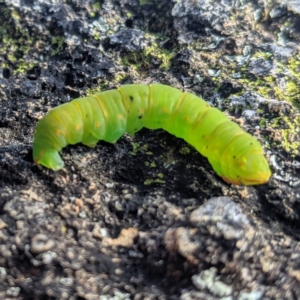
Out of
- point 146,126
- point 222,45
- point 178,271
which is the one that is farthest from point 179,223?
point 222,45

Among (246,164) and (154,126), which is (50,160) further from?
(246,164)

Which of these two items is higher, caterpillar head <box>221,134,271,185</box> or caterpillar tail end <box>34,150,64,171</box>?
caterpillar head <box>221,134,271,185</box>

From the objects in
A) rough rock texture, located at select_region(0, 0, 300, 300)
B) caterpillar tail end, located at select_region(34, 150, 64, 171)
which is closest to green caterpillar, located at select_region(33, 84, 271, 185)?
caterpillar tail end, located at select_region(34, 150, 64, 171)

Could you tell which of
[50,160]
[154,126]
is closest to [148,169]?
[154,126]

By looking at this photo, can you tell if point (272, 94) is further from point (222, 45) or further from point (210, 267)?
point (210, 267)

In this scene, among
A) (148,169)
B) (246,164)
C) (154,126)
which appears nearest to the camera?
(246,164)

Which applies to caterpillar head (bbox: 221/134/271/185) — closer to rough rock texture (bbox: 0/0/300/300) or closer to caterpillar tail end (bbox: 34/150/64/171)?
rough rock texture (bbox: 0/0/300/300)

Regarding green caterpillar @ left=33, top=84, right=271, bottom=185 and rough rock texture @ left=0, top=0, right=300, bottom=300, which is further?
green caterpillar @ left=33, top=84, right=271, bottom=185
